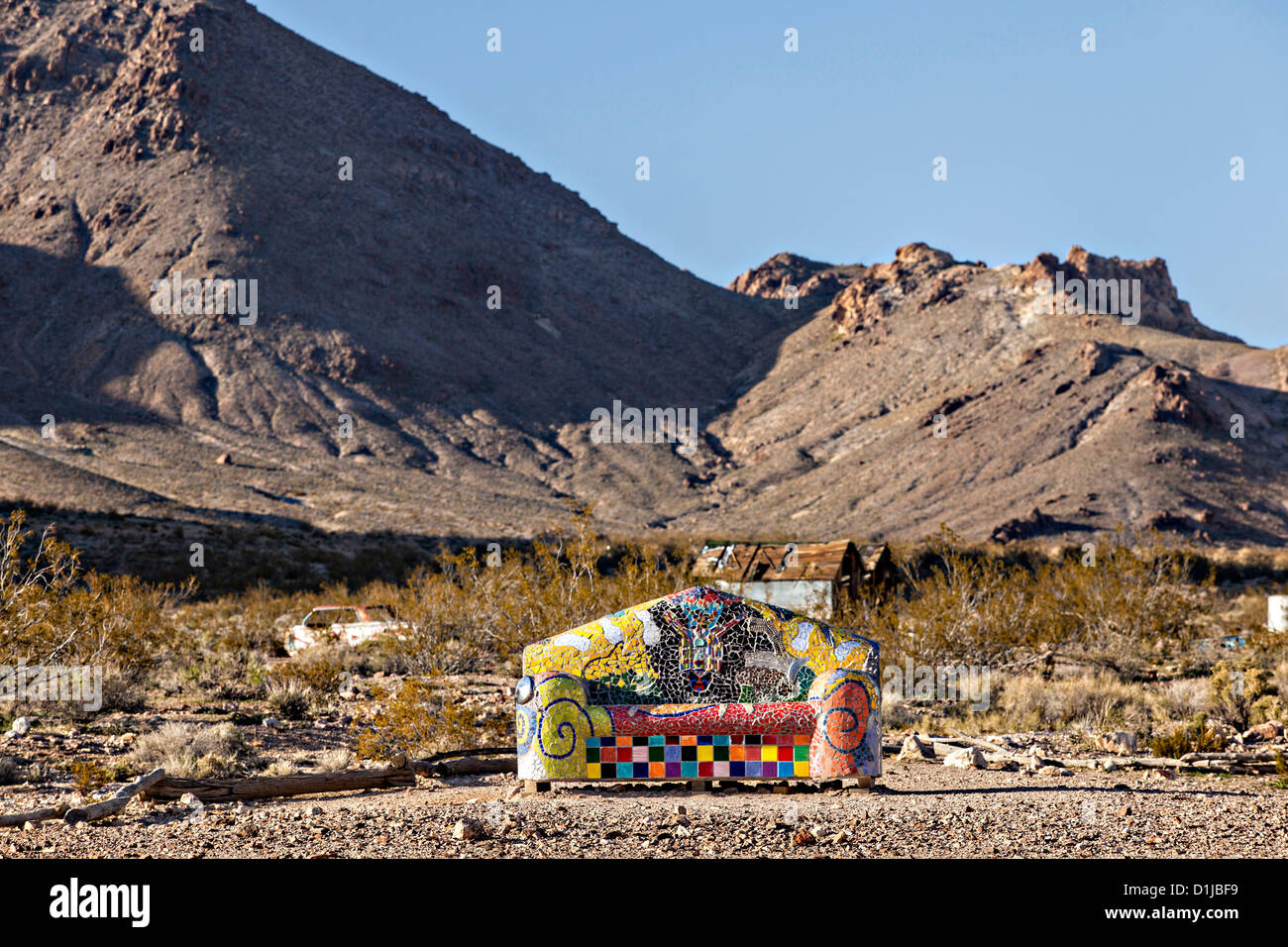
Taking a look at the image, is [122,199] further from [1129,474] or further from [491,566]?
[491,566]

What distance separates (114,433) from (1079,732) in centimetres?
6668

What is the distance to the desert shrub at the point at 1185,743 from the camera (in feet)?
41.3

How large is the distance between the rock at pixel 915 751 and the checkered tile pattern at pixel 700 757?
10.8 feet

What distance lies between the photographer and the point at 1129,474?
6462 centimetres

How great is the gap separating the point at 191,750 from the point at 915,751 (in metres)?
7.20

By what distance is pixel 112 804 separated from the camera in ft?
28.9

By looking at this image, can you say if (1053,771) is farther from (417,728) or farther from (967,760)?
(417,728)

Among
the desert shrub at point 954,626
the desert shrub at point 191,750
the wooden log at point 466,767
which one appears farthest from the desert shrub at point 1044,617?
the desert shrub at point 191,750

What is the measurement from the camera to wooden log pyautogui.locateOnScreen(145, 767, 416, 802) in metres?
9.58

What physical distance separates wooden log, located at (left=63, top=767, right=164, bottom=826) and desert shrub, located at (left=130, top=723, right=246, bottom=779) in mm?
1080

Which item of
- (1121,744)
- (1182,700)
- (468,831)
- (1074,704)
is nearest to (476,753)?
(468,831)

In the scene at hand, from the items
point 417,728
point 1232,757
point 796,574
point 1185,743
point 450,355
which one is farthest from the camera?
point 450,355

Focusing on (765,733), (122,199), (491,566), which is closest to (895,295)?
(122,199)

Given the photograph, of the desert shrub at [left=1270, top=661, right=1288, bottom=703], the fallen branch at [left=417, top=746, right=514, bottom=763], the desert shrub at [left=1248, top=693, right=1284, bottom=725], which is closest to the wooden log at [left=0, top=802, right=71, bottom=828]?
the fallen branch at [left=417, top=746, right=514, bottom=763]
